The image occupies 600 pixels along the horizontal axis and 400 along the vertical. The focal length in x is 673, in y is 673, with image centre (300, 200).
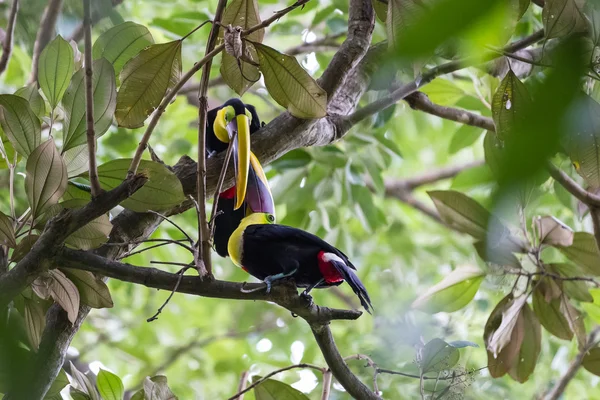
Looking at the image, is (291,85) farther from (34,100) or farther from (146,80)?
(34,100)

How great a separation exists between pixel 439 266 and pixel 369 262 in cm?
74

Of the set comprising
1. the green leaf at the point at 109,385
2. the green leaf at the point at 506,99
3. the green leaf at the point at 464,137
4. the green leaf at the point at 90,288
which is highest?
the green leaf at the point at 506,99

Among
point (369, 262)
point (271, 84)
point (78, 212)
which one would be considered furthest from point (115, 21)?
point (369, 262)

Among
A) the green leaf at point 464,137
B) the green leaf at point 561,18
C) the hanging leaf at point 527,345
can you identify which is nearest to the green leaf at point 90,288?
the green leaf at point 561,18

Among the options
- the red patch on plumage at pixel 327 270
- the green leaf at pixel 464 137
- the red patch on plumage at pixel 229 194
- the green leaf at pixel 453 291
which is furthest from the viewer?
the green leaf at pixel 464 137

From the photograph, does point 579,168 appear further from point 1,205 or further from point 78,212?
point 1,205

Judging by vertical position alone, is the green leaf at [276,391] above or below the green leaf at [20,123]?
below

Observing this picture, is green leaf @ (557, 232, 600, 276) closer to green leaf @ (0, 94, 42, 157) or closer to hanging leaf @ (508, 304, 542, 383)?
hanging leaf @ (508, 304, 542, 383)

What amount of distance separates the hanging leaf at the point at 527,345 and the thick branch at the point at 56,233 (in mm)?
1196

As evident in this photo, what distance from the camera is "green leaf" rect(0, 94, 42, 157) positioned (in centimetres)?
119

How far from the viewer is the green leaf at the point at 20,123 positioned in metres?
1.19

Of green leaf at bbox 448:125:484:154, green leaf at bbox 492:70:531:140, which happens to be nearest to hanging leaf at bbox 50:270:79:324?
green leaf at bbox 492:70:531:140

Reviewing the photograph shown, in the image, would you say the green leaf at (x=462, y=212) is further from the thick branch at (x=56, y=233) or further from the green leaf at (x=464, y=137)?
the thick branch at (x=56, y=233)

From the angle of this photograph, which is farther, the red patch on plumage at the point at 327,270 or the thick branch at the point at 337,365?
the red patch on plumage at the point at 327,270
